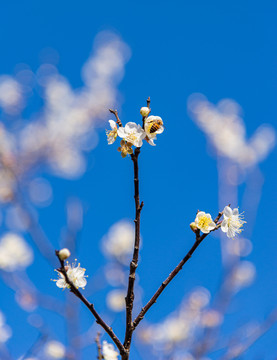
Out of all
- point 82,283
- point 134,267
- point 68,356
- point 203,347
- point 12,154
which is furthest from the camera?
point 12,154

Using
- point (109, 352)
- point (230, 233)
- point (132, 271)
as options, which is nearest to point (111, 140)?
point (132, 271)

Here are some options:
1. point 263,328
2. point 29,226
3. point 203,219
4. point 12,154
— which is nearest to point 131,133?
point 203,219

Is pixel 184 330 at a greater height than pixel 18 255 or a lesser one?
lesser

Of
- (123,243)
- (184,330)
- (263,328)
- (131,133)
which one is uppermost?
(123,243)

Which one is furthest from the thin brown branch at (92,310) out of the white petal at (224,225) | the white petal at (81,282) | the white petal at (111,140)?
the white petal at (224,225)

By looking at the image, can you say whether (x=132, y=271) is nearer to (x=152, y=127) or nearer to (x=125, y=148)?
(x=125, y=148)

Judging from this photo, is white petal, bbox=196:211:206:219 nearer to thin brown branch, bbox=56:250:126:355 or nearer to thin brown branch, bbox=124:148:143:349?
thin brown branch, bbox=124:148:143:349

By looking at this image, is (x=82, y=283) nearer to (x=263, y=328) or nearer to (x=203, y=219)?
(x=203, y=219)
